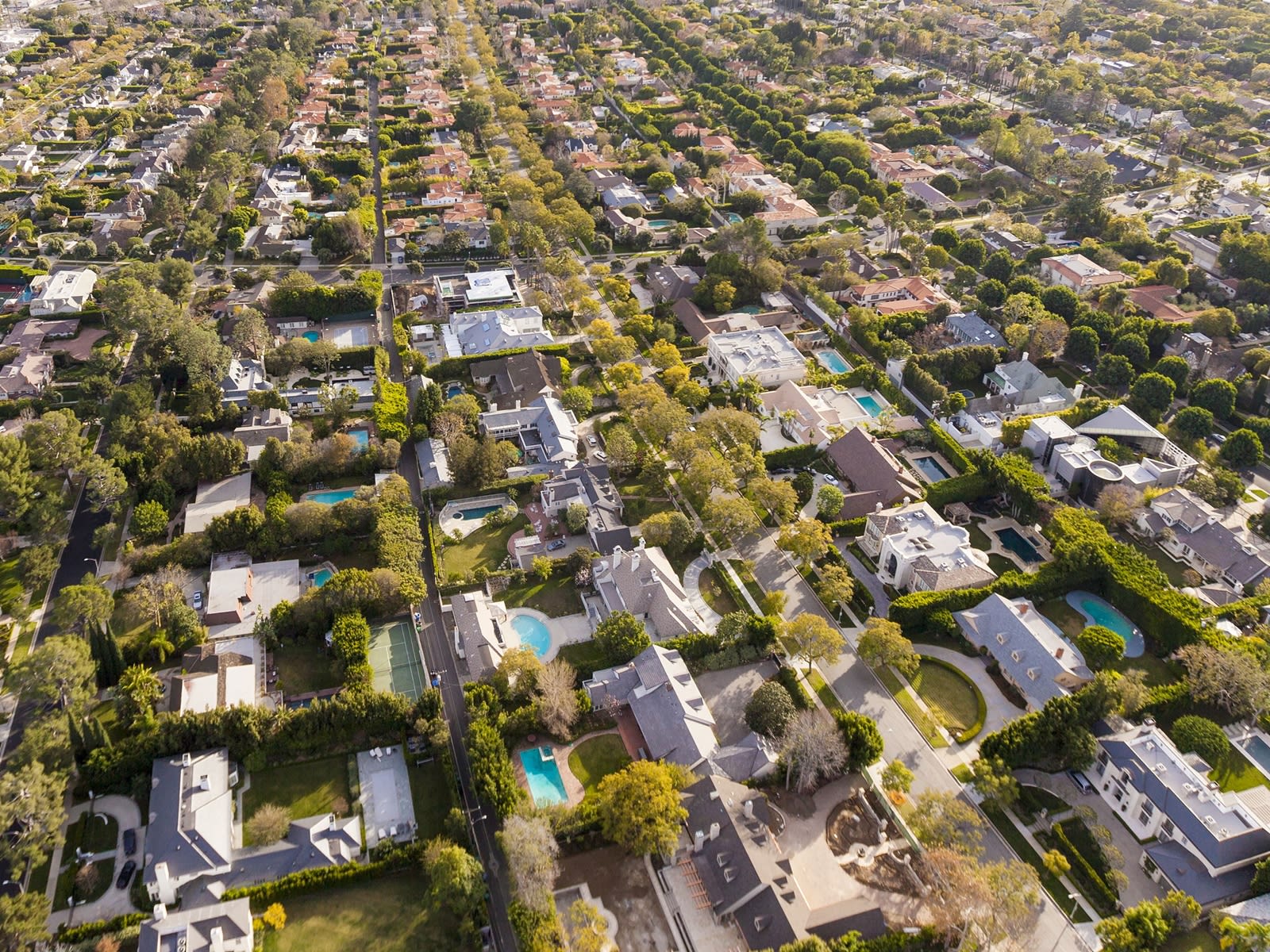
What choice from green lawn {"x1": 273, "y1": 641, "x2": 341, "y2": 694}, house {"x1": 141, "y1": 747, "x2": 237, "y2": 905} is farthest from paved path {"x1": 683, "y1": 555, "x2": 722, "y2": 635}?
house {"x1": 141, "y1": 747, "x2": 237, "y2": 905}

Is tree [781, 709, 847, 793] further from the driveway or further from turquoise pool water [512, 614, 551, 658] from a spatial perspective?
turquoise pool water [512, 614, 551, 658]

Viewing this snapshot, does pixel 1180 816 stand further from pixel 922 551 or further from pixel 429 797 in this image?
pixel 429 797

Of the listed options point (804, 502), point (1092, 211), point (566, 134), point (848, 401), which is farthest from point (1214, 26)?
point (804, 502)

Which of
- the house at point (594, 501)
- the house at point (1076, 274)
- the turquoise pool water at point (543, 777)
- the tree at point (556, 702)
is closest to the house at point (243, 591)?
the house at point (594, 501)

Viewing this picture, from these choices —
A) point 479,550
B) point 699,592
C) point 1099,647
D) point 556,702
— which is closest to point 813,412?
point 699,592

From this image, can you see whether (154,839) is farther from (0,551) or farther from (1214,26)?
(1214,26)

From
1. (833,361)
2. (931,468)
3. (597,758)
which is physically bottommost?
(931,468)

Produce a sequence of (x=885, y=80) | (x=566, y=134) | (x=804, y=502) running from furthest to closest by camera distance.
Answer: (x=885, y=80) → (x=566, y=134) → (x=804, y=502)
